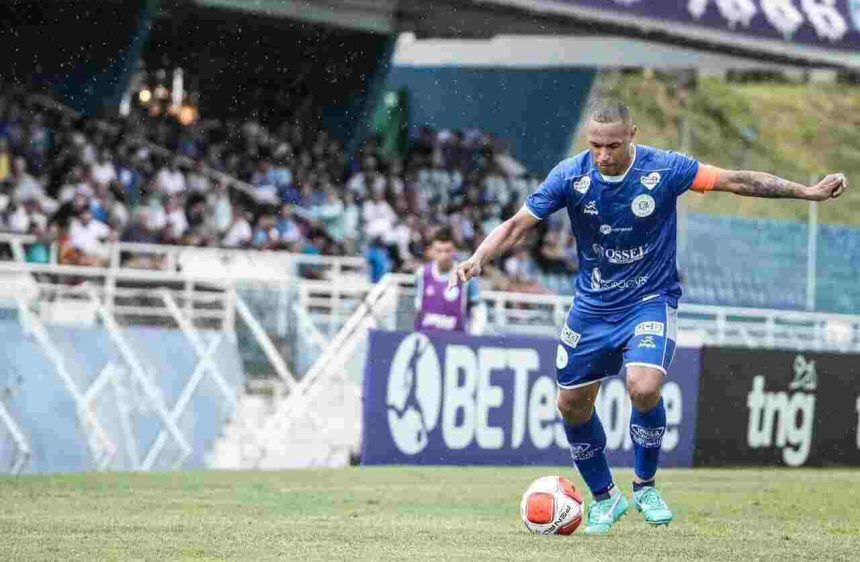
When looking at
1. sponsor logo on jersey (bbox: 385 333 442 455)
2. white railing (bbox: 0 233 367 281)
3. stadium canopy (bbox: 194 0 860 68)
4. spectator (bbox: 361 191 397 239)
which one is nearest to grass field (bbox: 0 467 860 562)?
sponsor logo on jersey (bbox: 385 333 442 455)

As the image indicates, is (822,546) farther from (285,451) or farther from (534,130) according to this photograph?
(534,130)

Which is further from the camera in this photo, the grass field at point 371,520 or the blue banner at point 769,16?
the blue banner at point 769,16

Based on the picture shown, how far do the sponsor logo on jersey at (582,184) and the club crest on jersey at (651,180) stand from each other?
27 cm

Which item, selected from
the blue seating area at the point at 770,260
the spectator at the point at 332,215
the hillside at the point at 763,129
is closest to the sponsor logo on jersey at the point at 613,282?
the spectator at the point at 332,215

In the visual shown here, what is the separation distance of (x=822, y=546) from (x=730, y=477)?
752 cm

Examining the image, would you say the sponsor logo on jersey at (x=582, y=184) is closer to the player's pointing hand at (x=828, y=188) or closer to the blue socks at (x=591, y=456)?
the player's pointing hand at (x=828, y=188)

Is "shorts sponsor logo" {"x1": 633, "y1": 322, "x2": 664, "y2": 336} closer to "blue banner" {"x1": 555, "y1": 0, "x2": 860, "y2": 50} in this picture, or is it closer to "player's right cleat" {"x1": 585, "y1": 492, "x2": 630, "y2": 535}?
"player's right cleat" {"x1": 585, "y1": 492, "x2": 630, "y2": 535}

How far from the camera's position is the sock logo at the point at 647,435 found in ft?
30.5

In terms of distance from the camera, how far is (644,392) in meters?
9.02

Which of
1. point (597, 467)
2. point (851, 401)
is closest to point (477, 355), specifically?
point (851, 401)

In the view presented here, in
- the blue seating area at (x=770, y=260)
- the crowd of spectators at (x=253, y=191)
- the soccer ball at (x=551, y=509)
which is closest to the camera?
the soccer ball at (x=551, y=509)

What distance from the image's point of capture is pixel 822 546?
28.0 feet

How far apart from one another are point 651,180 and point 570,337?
923 millimetres

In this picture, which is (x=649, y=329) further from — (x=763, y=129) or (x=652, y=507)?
(x=763, y=129)
